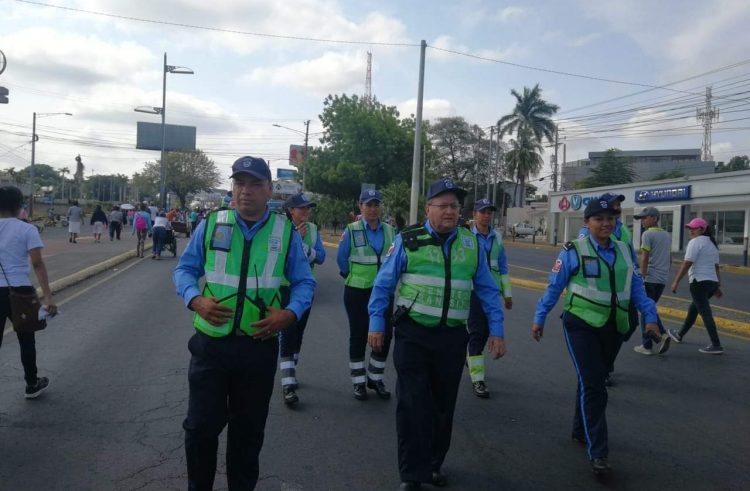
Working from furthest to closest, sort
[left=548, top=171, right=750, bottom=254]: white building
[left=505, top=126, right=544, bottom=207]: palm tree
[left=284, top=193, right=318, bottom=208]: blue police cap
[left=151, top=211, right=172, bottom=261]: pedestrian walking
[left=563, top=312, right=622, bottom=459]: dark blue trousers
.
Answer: [left=505, top=126, right=544, bottom=207]: palm tree → [left=548, top=171, right=750, bottom=254]: white building → [left=151, top=211, right=172, bottom=261]: pedestrian walking → [left=284, top=193, right=318, bottom=208]: blue police cap → [left=563, top=312, right=622, bottom=459]: dark blue trousers

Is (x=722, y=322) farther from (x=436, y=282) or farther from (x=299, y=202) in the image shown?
(x=436, y=282)

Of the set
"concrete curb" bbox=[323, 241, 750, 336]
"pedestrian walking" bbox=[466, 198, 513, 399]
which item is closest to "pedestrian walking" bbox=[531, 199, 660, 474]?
"pedestrian walking" bbox=[466, 198, 513, 399]

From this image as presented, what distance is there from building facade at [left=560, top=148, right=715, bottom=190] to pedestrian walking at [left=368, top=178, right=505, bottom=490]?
239 ft

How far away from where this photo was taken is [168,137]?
51.0 metres

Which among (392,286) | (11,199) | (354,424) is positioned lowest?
(354,424)

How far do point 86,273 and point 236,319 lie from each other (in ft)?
42.8

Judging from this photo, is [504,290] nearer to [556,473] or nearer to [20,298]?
[556,473]

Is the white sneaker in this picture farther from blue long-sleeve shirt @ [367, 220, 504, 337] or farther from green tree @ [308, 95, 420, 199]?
green tree @ [308, 95, 420, 199]

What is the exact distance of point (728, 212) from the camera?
34656mm

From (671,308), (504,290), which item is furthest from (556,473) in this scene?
(671,308)

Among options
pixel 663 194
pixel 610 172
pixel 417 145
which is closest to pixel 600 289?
pixel 417 145

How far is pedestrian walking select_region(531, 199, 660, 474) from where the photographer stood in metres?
4.22

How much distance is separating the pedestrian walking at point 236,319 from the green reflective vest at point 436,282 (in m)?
0.74

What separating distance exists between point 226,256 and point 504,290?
154 inches
